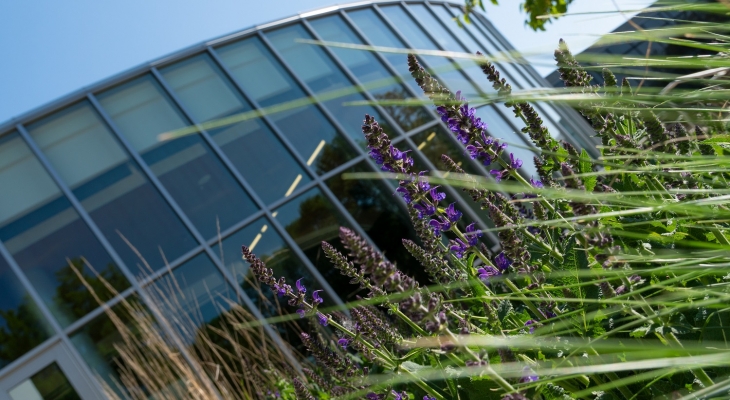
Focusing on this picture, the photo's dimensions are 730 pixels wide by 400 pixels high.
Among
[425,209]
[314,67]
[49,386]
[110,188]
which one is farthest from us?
[314,67]

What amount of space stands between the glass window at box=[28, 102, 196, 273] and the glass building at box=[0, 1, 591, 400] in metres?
0.01

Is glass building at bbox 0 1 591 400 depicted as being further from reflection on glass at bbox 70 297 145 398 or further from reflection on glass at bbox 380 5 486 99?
reflection on glass at bbox 380 5 486 99

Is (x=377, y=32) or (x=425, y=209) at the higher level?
(x=377, y=32)

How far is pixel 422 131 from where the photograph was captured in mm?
6996

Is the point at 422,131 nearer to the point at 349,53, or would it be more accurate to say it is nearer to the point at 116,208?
the point at 349,53

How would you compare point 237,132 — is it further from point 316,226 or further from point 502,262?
point 502,262

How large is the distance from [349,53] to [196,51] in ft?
5.79

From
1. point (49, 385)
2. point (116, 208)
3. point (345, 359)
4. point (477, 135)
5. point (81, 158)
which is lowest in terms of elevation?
point (345, 359)

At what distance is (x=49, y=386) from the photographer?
470 cm

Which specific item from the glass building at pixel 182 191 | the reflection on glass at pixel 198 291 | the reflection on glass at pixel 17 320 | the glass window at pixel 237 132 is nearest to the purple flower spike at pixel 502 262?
the glass building at pixel 182 191

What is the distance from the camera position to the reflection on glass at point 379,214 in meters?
6.01

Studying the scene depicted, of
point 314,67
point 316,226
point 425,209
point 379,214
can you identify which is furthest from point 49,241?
point 425,209

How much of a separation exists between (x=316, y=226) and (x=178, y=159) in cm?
134

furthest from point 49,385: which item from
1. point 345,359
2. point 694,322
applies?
point 694,322
